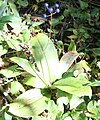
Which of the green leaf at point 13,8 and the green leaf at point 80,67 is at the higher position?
the green leaf at point 13,8

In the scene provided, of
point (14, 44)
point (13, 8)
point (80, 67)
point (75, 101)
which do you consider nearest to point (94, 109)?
point (75, 101)

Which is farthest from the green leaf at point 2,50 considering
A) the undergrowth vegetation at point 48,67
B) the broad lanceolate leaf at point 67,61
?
the broad lanceolate leaf at point 67,61

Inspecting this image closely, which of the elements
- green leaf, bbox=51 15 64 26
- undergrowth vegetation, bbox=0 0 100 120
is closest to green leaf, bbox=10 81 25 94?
undergrowth vegetation, bbox=0 0 100 120

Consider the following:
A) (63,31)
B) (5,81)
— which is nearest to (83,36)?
(63,31)

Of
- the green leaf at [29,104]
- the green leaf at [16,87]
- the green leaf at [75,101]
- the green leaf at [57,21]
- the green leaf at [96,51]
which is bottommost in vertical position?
the green leaf at [75,101]

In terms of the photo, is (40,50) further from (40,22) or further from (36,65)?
(40,22)

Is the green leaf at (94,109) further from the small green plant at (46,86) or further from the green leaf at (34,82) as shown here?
the green leaf at (34,82)

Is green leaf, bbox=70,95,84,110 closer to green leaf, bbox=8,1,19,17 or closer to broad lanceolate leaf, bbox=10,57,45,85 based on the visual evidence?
broad lanceolate leaf, bbox=10,57,45,85

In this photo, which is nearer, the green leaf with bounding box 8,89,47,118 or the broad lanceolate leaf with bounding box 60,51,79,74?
the green leaf with bounding box 8,89,47,118

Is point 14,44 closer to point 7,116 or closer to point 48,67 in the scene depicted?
point 48,67
